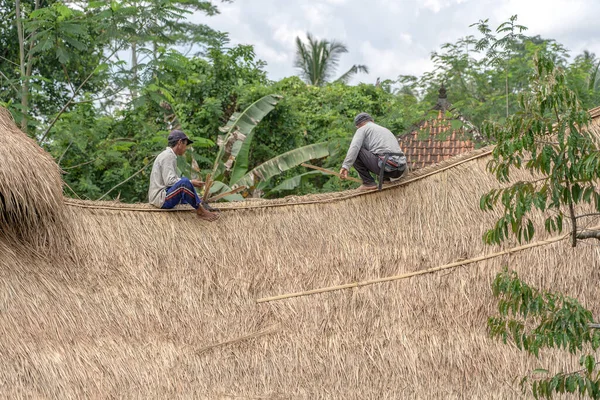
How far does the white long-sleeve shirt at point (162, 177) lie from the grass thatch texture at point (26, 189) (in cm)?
96

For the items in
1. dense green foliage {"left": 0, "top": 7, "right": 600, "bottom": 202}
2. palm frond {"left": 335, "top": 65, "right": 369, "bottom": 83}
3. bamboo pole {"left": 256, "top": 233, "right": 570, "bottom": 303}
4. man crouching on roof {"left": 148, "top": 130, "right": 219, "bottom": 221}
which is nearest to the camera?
bamboo pole {"left": 256, "top": 233, "right": 570, "bottom": 303}

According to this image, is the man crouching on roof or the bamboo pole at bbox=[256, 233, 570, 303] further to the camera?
the man crouching on roof

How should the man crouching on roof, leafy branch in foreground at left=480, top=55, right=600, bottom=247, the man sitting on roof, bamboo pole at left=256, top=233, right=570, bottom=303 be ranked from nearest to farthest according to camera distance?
leafy branch in foreground at left=480, top=55, right=600, bottom=247 → bamboo pole at left=256, top=233, right=570, bottom=303 → the man crouching on roof → the man sitting on roof

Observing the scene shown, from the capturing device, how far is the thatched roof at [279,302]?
571cm

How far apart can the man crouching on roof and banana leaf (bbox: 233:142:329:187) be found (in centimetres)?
470

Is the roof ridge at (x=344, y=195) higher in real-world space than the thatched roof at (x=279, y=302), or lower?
higher

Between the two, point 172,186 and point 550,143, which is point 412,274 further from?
point 550,143

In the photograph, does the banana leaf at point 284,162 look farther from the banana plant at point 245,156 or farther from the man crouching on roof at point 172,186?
the man crouching on roof at point 172,186

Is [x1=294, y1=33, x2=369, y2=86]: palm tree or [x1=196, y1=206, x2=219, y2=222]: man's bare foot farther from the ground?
[x1=294, y1=33, x2=369, y2=86]: palm tree

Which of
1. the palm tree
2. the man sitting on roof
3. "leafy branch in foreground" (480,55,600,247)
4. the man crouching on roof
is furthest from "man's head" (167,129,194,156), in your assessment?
the palm tree

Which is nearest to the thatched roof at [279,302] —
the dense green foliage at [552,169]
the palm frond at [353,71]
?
the dense green foliage at [552,169]

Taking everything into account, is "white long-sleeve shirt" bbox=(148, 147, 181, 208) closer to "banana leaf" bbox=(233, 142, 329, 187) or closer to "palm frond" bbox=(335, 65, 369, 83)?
"banana leaf" bbox=(233, 142, 329, 187)

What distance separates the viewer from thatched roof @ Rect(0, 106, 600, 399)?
571 centimetres

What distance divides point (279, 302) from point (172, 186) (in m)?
1.48
